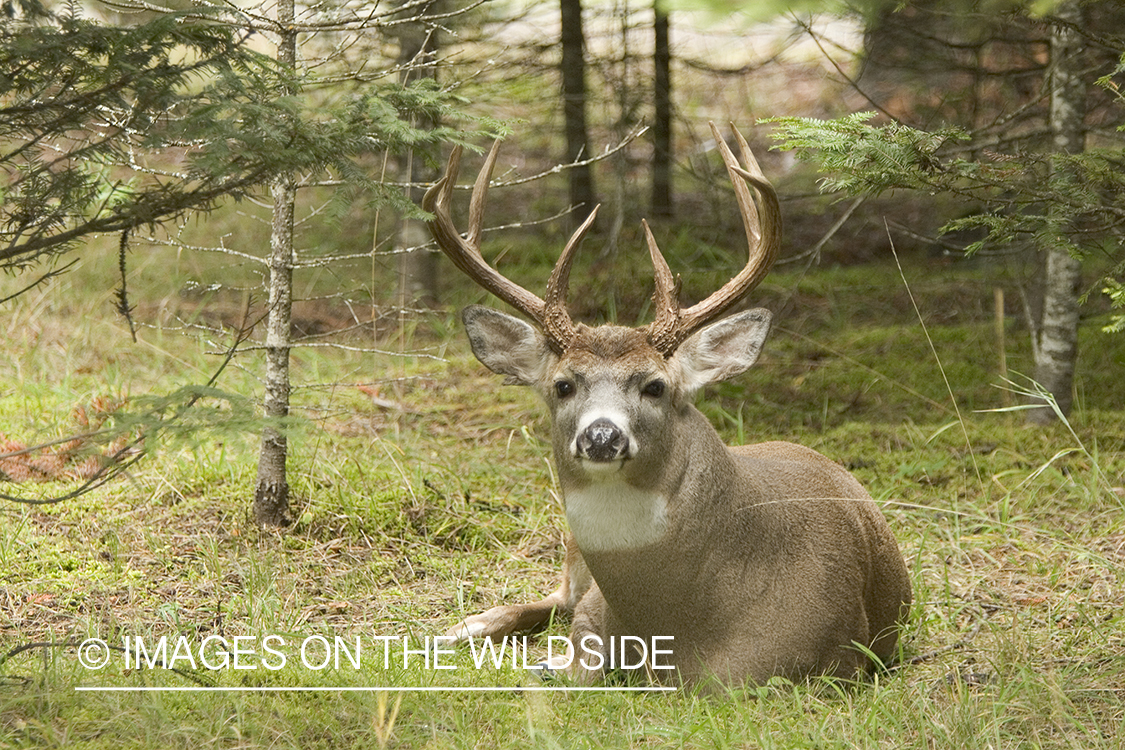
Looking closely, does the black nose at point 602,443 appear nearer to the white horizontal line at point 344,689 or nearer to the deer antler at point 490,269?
the deer antler at point 490,269

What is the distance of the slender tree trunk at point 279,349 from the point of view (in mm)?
5168

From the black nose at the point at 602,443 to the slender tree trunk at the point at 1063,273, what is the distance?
3440 millimetres

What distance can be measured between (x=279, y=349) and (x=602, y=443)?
83.8 inches

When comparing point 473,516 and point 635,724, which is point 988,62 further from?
point 635,724

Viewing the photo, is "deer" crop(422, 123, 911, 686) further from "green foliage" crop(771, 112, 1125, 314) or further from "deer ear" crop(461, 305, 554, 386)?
"green foliage" crop(771, 112, 1125, 314)

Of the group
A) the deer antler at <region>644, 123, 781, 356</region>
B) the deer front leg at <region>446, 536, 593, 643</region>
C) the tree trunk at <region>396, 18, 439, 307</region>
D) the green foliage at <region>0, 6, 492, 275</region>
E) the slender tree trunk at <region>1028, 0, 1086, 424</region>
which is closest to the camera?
the green foliage at <region>0, 6, 492, 275</region>

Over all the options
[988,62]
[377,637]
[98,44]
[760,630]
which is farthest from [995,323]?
[98,44]

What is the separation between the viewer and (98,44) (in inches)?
117

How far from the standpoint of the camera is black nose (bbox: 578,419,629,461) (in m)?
3.71

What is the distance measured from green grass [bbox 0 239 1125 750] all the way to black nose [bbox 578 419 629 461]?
812mm

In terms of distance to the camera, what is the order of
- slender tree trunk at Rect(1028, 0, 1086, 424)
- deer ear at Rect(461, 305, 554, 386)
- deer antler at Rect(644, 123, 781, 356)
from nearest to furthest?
deer antler at Rect(644, 123, 781, 356), deer ear at Rect(461, 305, 554, 386), slender tree trunk at Rect(1028, 0, 1086, 424)

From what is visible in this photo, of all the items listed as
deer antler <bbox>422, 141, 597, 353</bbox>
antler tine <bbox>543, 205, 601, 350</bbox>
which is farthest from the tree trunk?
antler tine <bbox>543, 205, 601, 350</bbox>

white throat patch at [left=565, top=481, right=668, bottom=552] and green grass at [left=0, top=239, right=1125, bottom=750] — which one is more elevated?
white throat patch at [left=565, top=481, right=668, bottom=552]

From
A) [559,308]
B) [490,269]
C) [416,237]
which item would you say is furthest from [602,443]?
[416,237]
